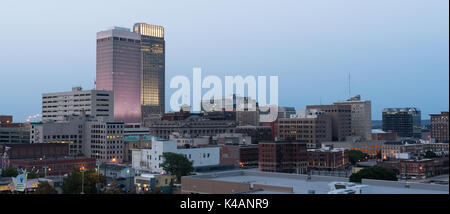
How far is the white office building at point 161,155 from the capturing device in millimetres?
83000

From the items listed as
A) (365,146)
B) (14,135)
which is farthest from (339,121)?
(14,135)

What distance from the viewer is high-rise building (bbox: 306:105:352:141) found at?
15538 centimetres

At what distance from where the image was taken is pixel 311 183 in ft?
161

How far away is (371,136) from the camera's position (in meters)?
174

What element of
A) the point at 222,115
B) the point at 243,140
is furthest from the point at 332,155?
the point at 222,115

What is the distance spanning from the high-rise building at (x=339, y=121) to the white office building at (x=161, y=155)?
72993 mm

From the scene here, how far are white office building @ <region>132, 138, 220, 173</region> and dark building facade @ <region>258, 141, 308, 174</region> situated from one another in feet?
30.4

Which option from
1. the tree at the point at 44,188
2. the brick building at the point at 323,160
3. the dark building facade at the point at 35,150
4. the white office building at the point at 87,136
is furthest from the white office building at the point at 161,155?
the tree at the point at 44,188

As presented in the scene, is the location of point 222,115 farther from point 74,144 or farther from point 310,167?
point 310,167

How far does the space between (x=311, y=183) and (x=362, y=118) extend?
13222 cm

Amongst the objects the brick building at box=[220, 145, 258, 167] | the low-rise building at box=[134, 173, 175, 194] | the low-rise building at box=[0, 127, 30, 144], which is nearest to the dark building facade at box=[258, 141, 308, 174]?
the brick building at box=[220, 145, 258, 167]

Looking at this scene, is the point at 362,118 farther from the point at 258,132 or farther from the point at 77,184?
the point at 77,184
